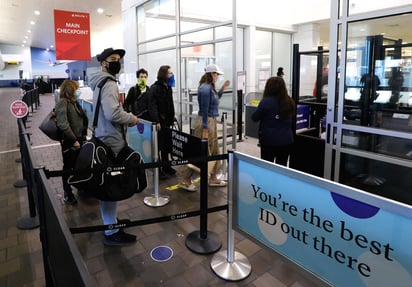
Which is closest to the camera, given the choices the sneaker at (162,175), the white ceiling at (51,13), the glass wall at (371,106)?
the glass wall at (371,106)

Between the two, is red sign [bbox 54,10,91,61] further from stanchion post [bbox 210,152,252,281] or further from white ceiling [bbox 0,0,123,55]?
stanchion post [bbox 210,152,252,281]

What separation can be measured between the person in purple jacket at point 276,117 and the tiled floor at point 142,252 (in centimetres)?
93

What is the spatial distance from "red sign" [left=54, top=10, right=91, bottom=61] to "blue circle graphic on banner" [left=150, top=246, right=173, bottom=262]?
19.3ft

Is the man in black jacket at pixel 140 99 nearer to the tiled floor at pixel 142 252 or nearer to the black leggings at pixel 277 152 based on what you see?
the tiled floor at pixel 142 252

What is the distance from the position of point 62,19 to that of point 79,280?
7914 millimetres

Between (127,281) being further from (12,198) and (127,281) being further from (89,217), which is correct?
(12,198)

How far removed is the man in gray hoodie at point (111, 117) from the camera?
268 centimetres

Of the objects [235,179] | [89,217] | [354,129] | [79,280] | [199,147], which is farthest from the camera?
[89,217]

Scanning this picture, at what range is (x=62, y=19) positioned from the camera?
7.47 meters

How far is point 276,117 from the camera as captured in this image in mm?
3543

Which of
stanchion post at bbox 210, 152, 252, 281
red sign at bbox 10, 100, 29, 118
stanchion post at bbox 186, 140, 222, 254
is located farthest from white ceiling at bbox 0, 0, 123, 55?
stanchion post at bbox 210, 152, 252, 281

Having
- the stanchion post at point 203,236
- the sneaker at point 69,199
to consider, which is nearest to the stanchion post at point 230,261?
the stanchion post at point 203,236

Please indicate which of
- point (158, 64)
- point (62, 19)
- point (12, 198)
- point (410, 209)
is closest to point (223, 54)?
point (158, 64)

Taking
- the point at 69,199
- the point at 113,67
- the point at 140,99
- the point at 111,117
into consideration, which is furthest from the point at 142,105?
the point at 111,117
